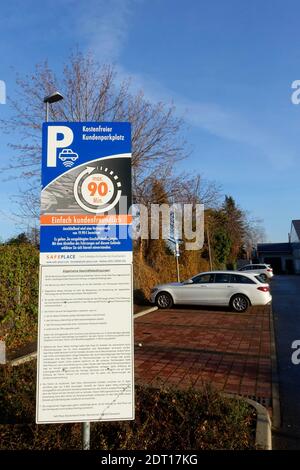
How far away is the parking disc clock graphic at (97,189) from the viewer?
3564 millimetres

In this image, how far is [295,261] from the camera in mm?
61438

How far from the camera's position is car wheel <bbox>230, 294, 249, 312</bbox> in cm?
1398

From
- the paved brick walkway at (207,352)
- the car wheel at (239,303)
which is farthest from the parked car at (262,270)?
the paved brick walkway at (207,352)

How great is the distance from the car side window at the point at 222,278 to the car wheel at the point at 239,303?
25.0 inches

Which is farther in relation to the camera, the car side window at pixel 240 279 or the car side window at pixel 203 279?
the car side window at pixel 203 279

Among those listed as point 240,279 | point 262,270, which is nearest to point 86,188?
point 240,279

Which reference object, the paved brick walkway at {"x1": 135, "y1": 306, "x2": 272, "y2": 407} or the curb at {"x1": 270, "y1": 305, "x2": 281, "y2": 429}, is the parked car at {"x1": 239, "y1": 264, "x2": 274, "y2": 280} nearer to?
the paved brick walkway at {"x1": 135, "y1": 306, "x2": 272, "y2": 407}

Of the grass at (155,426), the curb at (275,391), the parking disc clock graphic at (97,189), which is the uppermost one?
the parking disc clock graphic at (97,189)

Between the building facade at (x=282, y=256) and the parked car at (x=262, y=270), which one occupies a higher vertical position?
the building facade at (x=282, y=256)

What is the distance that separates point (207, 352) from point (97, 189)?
526cm

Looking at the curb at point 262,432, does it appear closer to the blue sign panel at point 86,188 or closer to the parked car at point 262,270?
the blue sign panel at point 86,188

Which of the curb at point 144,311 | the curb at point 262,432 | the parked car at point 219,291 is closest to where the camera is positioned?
the curb at point 262,432

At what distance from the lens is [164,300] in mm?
14938

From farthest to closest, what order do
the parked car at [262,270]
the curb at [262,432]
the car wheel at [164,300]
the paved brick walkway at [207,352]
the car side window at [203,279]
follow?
the parked car at [262,270], the car wheel at [164,300], the car side window at [203,279], the paved brick walkway at [207,352], the curb at [262,432]
